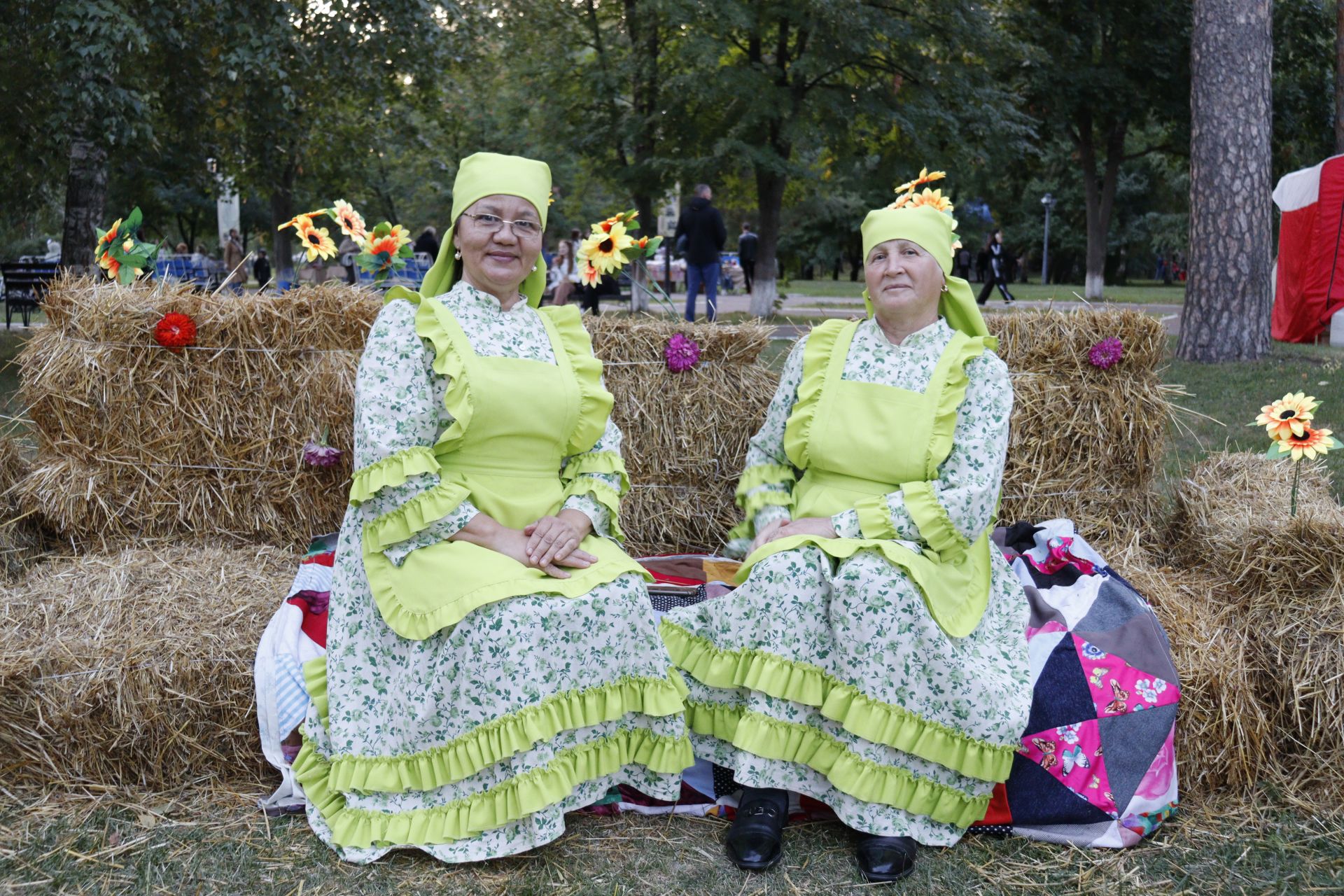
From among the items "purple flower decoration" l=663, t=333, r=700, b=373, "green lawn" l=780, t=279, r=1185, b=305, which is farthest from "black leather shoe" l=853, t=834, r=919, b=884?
"green lawn" l=780, t=279, r=1185, b=305

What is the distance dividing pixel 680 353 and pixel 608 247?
56cm

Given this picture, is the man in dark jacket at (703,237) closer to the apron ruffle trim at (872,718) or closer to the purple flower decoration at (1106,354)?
the purple flower decoration at (1106,354)

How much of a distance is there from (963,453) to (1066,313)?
186 cm

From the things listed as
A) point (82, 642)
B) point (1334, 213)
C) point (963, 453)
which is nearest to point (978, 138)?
point (1334, 213)

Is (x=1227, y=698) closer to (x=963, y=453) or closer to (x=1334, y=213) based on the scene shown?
(x=963, y=453)

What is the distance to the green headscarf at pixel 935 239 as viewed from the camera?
3676mm

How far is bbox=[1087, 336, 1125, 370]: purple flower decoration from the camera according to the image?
4.95 metres

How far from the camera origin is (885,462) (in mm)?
3592

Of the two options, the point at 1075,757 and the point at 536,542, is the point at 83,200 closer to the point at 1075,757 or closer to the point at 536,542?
the point at 536,542

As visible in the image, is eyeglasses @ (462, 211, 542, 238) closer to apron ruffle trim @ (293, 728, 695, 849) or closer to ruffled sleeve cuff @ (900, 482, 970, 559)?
ruffled sleeve cuff @ (900, 482, 970, 559)

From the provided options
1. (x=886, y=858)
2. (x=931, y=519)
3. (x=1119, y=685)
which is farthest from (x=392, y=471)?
(x=1119, y=685)

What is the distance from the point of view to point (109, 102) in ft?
32.3

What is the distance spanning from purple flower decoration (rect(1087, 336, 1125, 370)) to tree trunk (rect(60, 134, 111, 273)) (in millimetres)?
9993

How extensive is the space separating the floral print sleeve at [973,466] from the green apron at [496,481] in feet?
2.66
